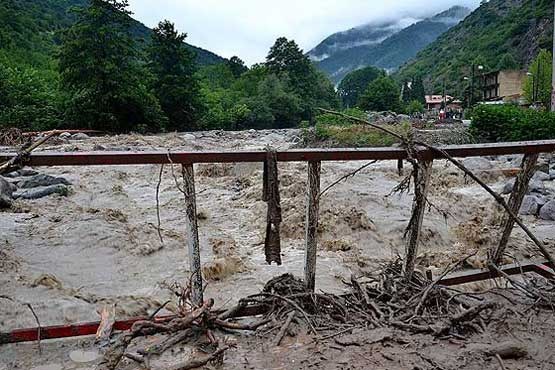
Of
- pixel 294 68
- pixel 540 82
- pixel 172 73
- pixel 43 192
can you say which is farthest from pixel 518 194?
pixel 294 68

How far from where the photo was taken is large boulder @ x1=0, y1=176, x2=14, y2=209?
874 cm

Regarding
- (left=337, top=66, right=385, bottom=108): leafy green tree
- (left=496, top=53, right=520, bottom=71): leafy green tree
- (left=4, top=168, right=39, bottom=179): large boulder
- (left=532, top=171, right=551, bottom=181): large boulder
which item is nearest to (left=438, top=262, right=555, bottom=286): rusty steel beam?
(left=532, top=171, right=551, bottom=181): large boulder

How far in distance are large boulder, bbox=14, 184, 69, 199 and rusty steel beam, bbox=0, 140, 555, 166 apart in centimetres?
758

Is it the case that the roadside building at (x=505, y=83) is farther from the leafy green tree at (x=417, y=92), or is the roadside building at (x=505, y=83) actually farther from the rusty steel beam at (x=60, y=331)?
the rusty steel beam at (x=60, y=331)

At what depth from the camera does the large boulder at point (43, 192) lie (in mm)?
9742

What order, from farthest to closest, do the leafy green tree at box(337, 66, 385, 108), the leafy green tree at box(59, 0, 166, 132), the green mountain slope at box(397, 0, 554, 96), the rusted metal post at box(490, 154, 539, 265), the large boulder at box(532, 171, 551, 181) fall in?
the leafy green tree at box(337, 66, 385, 108) → the green mountain slope at box(397, 0, 554, 96) → the leafy green tree at box(59, 0, 166, 132) → the large boulder at box(532, 171, 551, 181) → the rusted metal post at box(490, 154, 539, 265)

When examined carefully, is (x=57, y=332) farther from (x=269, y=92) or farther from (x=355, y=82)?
(x=355, y=82)

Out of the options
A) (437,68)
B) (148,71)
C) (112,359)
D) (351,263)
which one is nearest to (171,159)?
(112,359)

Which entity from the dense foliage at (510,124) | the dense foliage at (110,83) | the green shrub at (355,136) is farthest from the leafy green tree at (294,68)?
the dense foliage at (510,124)

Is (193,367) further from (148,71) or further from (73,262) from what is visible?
(148,71)

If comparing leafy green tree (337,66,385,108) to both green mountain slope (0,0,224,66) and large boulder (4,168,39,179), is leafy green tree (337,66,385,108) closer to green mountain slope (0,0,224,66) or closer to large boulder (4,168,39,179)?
green mountain slope (0,0,224,66)

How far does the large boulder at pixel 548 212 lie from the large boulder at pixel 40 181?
9.31 meters

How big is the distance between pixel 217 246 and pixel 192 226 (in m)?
4.25

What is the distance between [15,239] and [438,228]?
604 centimetres
